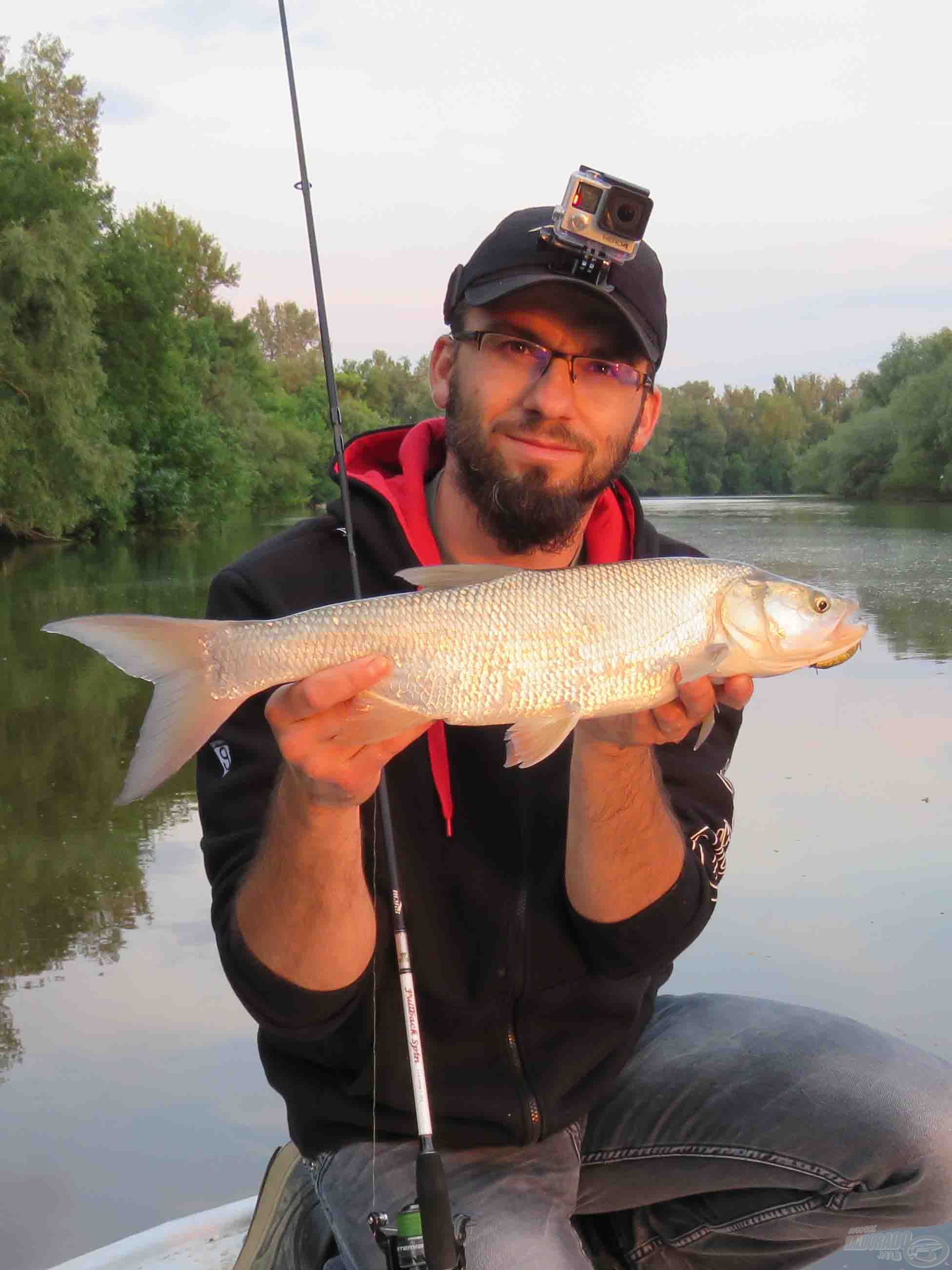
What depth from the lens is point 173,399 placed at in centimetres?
3581

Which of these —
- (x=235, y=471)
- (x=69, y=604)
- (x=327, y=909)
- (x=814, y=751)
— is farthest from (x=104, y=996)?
(x=235, y=471)

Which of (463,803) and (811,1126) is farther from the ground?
(463,803)

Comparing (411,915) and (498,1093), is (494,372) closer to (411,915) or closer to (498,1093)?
(411,915)

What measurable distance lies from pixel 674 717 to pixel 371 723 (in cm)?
57

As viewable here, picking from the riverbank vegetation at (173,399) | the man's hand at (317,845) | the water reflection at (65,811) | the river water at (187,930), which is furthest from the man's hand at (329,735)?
the riverbank vegetation at (173,399)

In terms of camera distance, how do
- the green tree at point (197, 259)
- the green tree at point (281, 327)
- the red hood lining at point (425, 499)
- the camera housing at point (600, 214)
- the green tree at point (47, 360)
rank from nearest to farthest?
the red hood lining at point (425, 499)
the camera housing at point (600, 214)
the green tree at point (47, 360)
the green tree at point (197, 259)
the green tree at point (281, 327)

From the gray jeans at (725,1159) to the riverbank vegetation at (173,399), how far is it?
1571 cm

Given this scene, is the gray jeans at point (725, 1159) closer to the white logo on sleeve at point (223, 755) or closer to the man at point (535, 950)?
the man at point (535, 950)

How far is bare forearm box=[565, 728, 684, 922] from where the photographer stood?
8.16 ft

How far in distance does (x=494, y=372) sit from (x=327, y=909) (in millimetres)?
1289

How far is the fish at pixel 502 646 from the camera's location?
7.03 ft

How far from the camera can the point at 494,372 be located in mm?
2977

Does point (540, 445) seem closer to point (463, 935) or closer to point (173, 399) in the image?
point (463, 935)

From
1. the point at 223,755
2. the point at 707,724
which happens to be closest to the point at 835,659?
the point at 707,724
